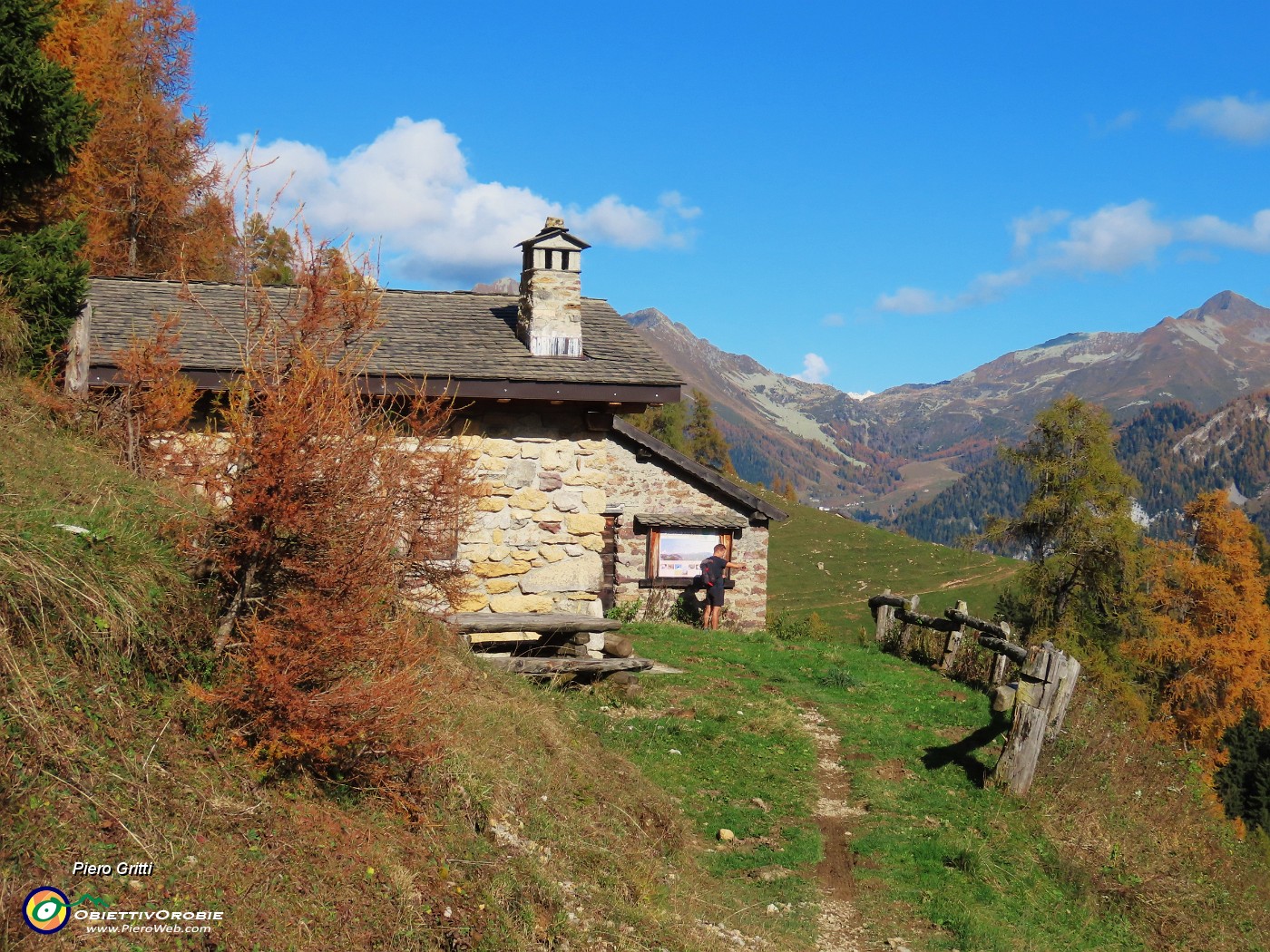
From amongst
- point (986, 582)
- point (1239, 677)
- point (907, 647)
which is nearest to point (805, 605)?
point (986, 582)

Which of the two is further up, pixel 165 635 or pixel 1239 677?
pixel 165 635

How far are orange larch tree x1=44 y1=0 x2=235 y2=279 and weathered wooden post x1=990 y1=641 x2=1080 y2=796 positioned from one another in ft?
59.4

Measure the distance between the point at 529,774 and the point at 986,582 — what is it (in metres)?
65.5

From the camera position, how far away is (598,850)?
676 centimetres

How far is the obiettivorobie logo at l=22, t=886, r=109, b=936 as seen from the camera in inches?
159

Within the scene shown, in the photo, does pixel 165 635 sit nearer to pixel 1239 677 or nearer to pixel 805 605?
pixel 1239 677

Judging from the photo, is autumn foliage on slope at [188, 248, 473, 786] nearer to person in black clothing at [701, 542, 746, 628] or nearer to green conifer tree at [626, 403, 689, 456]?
person in black clothing at [701, 542, 746, 628]

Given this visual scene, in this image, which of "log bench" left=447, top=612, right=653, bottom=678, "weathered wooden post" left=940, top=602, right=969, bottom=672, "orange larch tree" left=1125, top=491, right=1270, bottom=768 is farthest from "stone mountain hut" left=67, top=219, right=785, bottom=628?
"orange larch tree" left=1125, top=491, right=1270, bottom=768

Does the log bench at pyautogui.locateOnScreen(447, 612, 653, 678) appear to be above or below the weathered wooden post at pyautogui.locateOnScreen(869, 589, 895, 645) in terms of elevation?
above

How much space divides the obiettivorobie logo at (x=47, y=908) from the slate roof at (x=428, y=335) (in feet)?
25.8

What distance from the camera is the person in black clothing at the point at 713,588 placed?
21172 millimetres

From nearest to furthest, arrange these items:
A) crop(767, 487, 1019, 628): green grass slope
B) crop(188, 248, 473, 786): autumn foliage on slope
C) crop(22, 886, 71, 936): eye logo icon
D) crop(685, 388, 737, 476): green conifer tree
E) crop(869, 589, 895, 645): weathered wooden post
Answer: crop(22, 886, 71, 936): eye logo icon → crop(188, 248, 473, 786): autumn foliage on slope → crop(869, 589, 895, 645): weathered wooden post → crop(767, 487, 1019, 628): green grass slope → crop(685, 388, 737, 476): green conifer tree

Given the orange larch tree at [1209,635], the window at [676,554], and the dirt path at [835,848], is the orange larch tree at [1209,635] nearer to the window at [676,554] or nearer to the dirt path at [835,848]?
the window at [676,554]

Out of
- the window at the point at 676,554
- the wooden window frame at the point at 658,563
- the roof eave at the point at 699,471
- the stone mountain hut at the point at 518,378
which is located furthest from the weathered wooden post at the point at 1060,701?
the window at the point at 676,554
